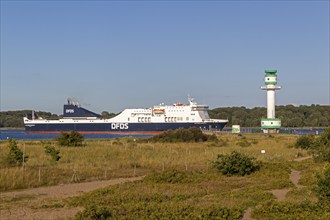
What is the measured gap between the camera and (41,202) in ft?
48.5

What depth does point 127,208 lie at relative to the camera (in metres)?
12.9

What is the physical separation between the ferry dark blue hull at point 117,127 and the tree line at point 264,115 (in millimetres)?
24822

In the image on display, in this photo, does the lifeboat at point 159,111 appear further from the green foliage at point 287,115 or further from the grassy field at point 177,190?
the grassy field at point 177,190

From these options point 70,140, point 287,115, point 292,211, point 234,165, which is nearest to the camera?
point 292,211

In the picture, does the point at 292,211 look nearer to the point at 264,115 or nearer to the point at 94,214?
the point at 94,214

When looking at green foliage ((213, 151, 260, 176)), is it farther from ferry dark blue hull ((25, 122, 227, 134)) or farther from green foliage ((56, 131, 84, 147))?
ferry dark blue hull ((25, 122, 227, 134))

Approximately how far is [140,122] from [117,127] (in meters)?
4.96

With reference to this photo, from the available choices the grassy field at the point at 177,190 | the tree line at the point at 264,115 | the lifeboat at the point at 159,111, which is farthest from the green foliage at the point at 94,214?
the tree line at the point at 264,115

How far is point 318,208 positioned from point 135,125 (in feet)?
283

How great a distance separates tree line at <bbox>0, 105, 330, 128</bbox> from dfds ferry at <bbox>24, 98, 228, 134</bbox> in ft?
80.9

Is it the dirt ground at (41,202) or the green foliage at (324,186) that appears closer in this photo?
the dirt ground at (41,202)

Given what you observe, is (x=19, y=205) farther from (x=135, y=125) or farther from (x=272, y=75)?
(x=135, y=125)

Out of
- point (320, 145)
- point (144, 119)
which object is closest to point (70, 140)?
point (320, 145)

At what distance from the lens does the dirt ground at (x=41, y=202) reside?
498 inches
